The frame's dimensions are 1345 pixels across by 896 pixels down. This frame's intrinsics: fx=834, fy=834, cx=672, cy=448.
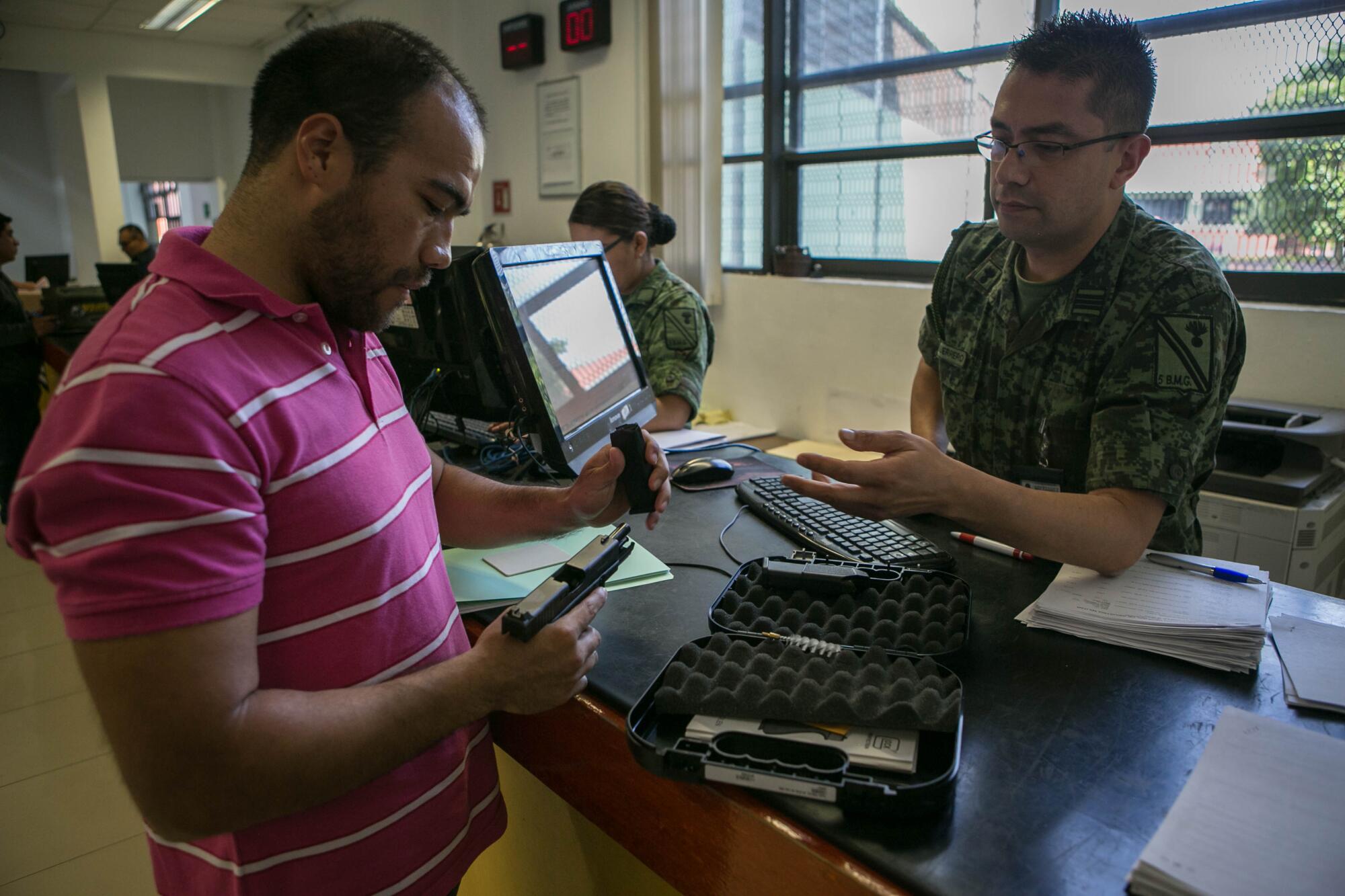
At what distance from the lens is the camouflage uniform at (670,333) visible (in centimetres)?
220

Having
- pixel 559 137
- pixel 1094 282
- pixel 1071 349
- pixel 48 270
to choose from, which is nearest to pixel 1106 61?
pixel 1094 282

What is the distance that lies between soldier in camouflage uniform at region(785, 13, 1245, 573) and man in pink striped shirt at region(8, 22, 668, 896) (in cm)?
50

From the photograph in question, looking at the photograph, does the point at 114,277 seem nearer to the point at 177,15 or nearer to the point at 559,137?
the point at 559,137

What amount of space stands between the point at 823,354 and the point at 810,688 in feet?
9.49

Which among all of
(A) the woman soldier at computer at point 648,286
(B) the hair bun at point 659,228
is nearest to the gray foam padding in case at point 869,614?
(A) the woman soldier at computer at point 648,286

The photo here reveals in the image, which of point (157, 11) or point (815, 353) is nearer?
point (815, 353)

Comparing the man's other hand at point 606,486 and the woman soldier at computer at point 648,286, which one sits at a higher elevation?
the woman soldier at computer at point 648,286

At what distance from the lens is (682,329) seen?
232cm

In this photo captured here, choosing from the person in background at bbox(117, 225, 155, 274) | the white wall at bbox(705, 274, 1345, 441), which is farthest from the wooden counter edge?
the person in background at bbox(117, 225, 155, 274)

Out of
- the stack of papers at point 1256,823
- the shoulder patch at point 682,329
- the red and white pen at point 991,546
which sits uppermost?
the shoulder patch at point 682,329

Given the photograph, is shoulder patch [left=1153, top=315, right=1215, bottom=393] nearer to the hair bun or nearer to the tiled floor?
the hair bun

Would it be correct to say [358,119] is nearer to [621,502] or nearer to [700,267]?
[621,502]

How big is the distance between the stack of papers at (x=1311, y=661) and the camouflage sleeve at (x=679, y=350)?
1.42 meters

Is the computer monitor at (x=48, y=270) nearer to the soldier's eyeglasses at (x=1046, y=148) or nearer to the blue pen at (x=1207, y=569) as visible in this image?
the soldier's eyeglasses at (x=1046, y=148)
